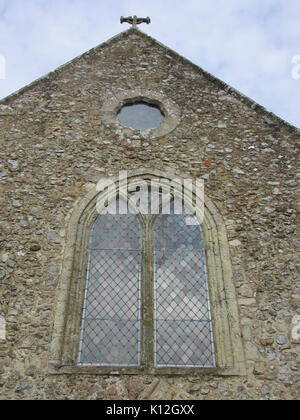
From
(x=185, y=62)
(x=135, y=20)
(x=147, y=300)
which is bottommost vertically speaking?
(x=147, y=300)

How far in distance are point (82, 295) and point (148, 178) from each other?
199cm

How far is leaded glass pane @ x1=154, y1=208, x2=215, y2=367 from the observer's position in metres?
4.75

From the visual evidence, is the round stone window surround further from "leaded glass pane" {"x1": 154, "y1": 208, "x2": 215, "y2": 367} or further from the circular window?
"leaded glass pane" {"x1": 154, "y1": 208, "x2": 215, "y2": 367}

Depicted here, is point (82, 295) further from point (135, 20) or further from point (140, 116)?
point (135, 20)

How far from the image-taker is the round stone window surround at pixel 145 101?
6.67 meters

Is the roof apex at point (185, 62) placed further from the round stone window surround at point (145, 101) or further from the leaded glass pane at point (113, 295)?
the leaded glass pane at point (113, 295)

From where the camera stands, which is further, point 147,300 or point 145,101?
point 145,101

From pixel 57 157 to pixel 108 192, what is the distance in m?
1.00

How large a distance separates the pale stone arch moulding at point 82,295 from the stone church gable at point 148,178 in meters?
0.02

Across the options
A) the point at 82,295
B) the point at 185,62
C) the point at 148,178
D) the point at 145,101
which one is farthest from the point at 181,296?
the point at 185,62

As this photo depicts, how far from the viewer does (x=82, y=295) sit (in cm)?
507

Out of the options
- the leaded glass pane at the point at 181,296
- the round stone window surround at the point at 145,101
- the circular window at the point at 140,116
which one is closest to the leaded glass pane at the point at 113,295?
the leaded glass pane at the point at 181,296

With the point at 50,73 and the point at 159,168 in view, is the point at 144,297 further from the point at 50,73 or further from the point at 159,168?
the point at 50,73

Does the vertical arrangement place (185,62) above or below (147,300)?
above
